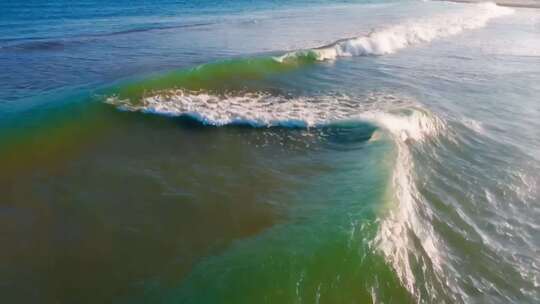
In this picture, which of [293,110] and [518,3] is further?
[518,3]

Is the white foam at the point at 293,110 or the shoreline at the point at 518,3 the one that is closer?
the white foam at the point at 293,110

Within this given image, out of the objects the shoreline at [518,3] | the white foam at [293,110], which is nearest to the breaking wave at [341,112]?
the white foam at [293,110]

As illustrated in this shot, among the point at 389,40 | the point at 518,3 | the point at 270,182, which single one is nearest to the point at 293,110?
the point at 270,182

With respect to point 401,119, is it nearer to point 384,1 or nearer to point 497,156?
point 497,156

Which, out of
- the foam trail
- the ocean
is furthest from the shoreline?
the ocean

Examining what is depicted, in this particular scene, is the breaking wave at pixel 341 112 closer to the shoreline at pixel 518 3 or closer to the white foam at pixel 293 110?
the white foam at pixel 293 110

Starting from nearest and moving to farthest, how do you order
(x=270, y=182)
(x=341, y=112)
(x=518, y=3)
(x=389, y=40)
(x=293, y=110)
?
(x=270, y=182), (x=341, y=112), (x=293, y=110), (x=389, y=40), (x=518, y=3)

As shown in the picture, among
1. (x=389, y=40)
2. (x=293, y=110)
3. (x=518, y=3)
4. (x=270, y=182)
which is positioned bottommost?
(x=270, y=182)

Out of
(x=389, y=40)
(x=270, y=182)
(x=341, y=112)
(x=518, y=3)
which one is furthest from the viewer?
(x=518, y=3)

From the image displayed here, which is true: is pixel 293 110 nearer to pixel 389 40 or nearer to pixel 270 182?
pixel 270 182

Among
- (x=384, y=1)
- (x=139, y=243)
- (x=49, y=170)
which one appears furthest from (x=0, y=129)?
(x=384, y=1)
